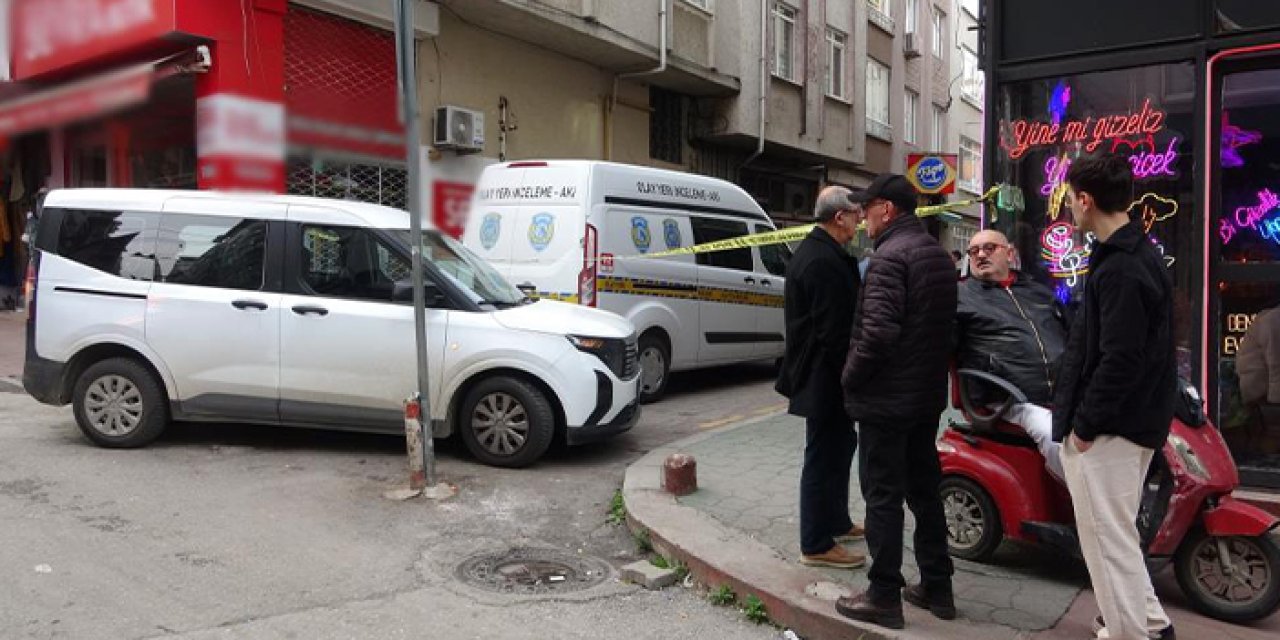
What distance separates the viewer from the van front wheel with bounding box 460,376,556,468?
646cm

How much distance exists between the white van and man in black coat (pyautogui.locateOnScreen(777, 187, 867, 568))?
4.47 metres

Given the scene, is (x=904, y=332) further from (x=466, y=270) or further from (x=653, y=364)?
(x=653, y=364)

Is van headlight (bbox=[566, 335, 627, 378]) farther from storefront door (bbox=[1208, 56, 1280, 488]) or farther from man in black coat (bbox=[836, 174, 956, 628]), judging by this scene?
storefront door (bbox=[1208, 56, 1280, 488])

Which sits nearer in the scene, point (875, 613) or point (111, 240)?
point (875, 613)

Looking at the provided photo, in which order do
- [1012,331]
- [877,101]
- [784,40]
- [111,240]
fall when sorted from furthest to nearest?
[877,101], [784,40], [111,240], [1012,331]

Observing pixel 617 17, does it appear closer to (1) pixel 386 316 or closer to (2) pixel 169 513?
(1) pixel 386 316

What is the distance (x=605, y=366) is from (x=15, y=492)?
371 centimetres

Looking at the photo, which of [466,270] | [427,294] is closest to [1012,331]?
[427,294]

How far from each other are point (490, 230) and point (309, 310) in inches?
114

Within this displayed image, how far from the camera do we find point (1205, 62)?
224 inches

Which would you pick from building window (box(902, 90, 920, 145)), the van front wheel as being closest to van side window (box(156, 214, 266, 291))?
the van front wheel

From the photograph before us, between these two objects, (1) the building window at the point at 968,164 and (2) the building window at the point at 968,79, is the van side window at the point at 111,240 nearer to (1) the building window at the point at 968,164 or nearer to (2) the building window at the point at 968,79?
(2) the building window at the point at 968,79

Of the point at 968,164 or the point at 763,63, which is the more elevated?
the point at 968,164

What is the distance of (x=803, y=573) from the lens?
14.0ft
